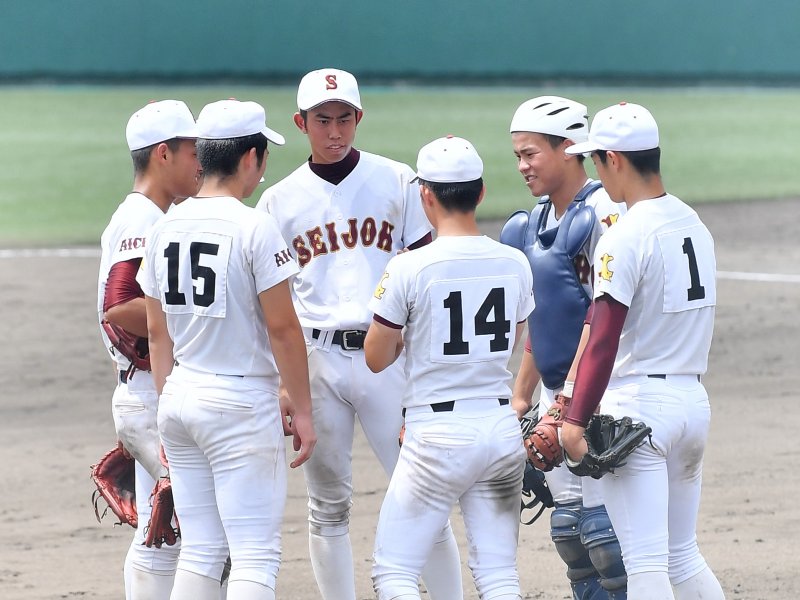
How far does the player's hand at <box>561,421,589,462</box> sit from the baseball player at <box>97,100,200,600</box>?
133cm

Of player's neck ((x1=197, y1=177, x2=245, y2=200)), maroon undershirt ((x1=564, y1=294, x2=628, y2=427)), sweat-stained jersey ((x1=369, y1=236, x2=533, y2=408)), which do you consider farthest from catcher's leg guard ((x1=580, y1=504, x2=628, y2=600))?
player's neck ((x1=197, y1=177, x2=245, y2=200))

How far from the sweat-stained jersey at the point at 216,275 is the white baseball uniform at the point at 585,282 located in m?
1.05

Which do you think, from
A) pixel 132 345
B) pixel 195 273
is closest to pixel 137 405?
pixel 132 345

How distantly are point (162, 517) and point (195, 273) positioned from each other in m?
0.84

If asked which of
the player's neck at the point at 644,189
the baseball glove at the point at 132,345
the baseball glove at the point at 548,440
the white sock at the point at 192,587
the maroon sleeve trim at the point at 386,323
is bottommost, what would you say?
the white sock at the point at 192,587

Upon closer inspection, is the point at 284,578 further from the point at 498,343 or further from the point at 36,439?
the point at 36,439

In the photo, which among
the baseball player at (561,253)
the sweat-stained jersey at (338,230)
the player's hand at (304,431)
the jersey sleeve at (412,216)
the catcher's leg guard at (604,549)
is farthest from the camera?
the jersey sleeve at (412,216)

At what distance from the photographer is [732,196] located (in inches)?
649

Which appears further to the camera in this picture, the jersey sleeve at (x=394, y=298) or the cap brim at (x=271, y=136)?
the cap brim at (x=271, y=136)

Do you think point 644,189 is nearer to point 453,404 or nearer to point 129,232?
point 453,404

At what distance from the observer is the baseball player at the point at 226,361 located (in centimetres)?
364

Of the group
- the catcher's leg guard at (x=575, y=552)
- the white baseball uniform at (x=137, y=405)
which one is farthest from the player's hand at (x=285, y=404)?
the catcher's leg guard at (x=575, y=552)

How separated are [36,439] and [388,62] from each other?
21278mm

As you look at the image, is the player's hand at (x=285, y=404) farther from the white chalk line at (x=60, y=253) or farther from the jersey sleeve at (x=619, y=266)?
the white chalk line at (x=60, y=253)
